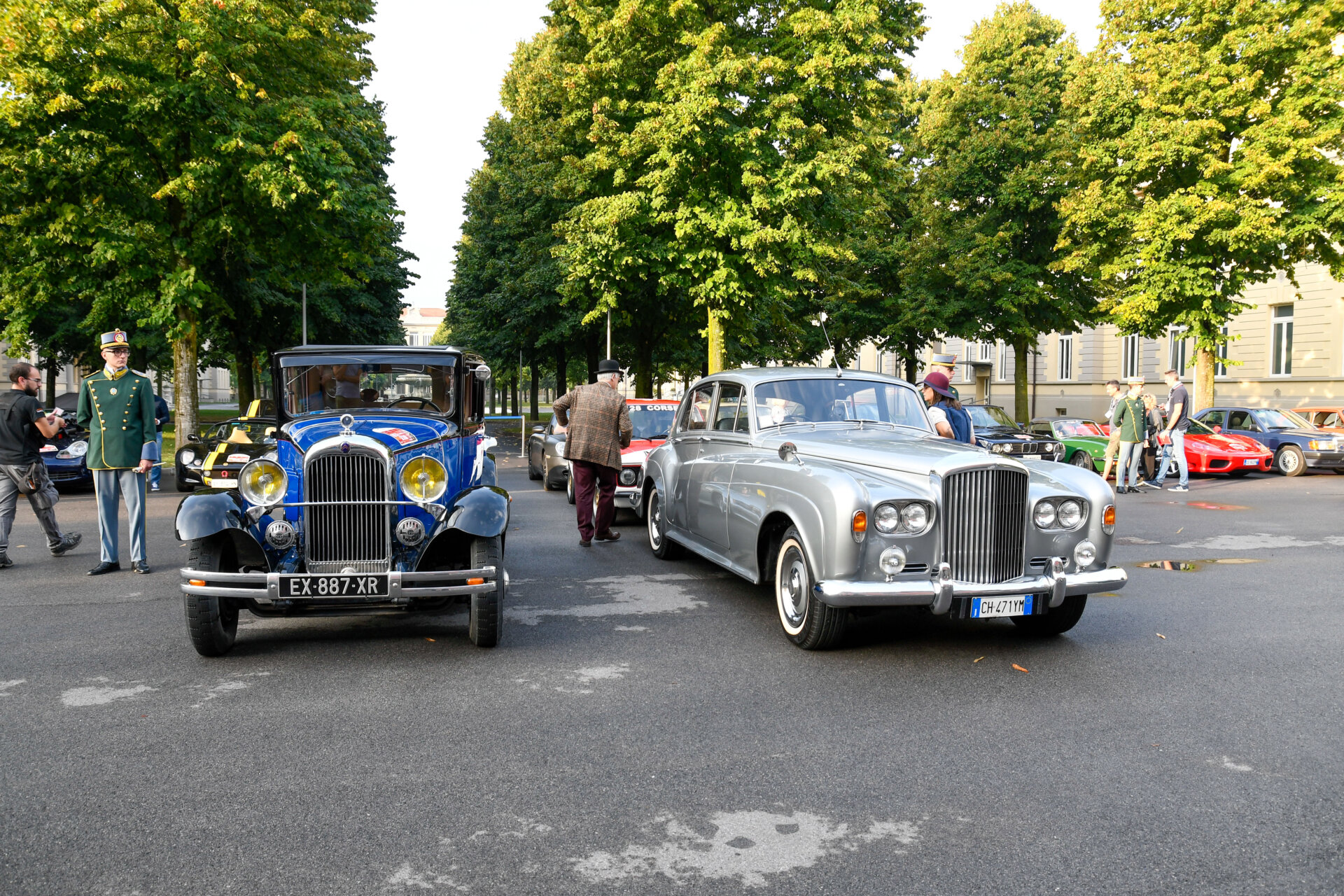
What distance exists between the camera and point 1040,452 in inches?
709

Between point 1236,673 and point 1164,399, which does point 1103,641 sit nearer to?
point 1236,673

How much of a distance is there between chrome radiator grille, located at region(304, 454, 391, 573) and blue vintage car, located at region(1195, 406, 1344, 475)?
19.3 m

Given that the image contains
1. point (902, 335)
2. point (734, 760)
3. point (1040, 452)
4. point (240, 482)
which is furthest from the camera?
point (902, 335)

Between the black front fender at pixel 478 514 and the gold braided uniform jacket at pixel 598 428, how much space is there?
3600 mm

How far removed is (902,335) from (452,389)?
28.6 meters

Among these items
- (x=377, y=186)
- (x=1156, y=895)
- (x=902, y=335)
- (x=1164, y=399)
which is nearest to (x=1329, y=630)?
(x=1156, y=895)

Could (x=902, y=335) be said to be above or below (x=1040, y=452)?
above

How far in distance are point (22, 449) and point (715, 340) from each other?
15456 millimetres

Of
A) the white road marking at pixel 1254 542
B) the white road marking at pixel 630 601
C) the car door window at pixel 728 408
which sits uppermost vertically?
the car door window at pixel 728 408

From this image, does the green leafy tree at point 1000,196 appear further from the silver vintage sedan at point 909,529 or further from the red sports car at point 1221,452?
the silver vintage sedan at point 909,529

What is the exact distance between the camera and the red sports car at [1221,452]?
1925cm

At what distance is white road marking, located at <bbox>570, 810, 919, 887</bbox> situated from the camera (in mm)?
3102

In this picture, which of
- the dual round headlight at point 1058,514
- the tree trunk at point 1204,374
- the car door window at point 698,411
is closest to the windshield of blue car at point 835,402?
the car door window at point 698,411

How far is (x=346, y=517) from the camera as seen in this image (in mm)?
5738
